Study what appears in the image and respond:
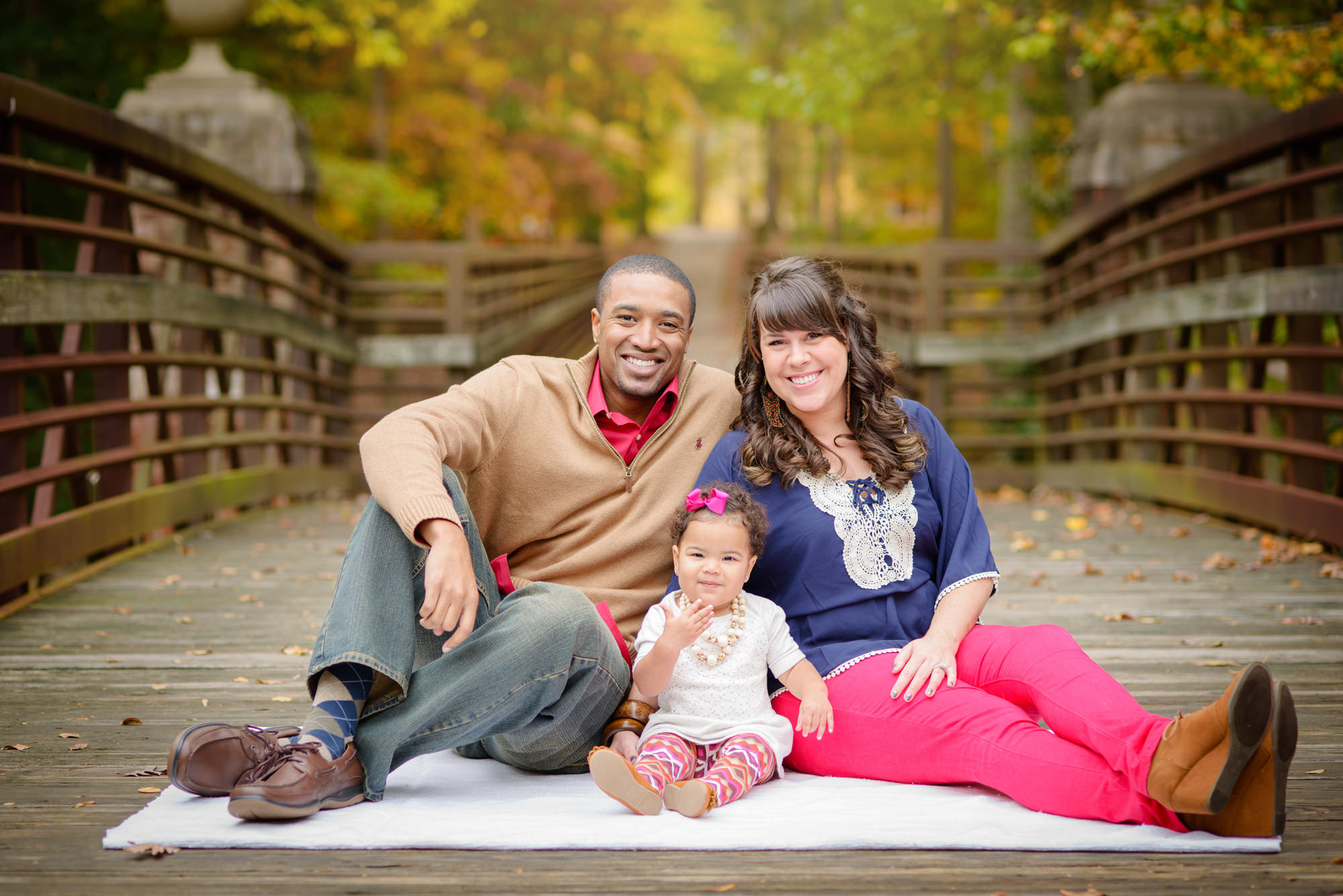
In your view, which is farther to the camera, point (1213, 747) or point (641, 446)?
point (641, 446)

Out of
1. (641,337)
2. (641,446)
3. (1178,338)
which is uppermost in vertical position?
(1178,338)

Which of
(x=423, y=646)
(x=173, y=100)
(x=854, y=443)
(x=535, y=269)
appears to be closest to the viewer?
(x=423, y=646)

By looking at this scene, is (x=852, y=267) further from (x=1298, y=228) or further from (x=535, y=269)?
(x=1298, y=228)

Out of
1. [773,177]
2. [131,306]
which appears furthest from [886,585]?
[773,177]

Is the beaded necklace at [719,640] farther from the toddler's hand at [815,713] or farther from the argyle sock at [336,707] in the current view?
the argyle sock at [336,707]

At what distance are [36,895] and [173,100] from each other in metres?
6.67

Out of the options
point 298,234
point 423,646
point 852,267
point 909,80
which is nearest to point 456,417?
point 423,646

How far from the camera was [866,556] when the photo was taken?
2.55 m

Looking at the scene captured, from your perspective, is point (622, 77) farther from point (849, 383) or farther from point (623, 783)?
point (623, 783)

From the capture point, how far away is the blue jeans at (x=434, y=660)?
7.25 ft

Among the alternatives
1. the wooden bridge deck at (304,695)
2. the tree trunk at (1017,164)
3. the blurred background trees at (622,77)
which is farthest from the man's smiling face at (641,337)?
the tree trunk at (1017,164)

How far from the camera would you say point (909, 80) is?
35.8 feet

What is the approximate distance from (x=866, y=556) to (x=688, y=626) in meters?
0.52

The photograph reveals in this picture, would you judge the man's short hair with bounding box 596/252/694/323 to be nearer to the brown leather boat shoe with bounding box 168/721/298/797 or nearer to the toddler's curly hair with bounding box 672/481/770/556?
the toddler's curly hair with bounding box 672/481/770/556
